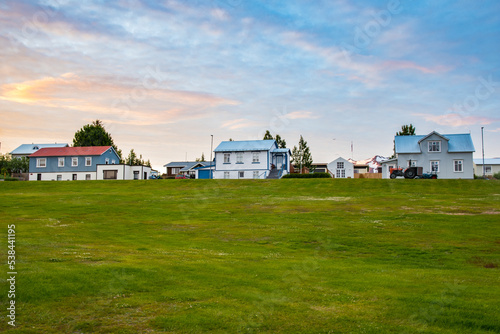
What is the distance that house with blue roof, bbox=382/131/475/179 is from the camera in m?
64.8

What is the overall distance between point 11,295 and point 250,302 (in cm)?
548

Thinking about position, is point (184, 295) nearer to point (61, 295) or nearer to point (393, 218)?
point (61, 295)

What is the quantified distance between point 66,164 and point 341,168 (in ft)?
196

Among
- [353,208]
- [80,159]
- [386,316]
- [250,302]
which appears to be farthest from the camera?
[80,159]

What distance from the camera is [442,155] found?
65812mm

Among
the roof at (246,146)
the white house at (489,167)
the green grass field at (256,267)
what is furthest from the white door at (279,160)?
the white house at (489,167)

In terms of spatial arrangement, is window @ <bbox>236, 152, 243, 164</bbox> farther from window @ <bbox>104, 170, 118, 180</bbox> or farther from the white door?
window @ <bbox>104, 170, 118, 180</bbox>

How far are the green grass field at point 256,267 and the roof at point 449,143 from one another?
3709 cm

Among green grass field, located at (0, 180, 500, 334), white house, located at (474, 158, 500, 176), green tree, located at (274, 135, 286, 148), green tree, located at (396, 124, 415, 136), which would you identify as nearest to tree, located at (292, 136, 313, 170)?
green tree, located at (274, 135, 286, 148)

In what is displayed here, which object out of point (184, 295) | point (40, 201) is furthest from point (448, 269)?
point (40, 201)

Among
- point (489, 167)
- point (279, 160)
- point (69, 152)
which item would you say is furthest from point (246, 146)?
point (489, 167)

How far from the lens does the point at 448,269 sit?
1414cm

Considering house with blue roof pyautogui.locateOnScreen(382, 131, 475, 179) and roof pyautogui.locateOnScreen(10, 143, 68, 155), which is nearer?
house with blue roof pyautogui.locateOnScreen(382, 131, 475, 179)

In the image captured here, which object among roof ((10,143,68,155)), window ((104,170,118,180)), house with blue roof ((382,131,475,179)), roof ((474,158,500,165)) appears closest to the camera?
house with blue roof ((382,131,475,179))
